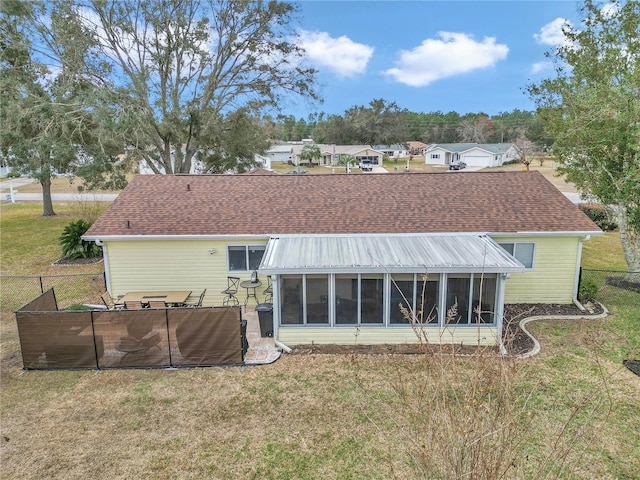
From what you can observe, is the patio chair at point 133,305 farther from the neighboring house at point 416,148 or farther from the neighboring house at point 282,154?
the neighboring house at point 416,148

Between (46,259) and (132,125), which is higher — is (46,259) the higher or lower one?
the lower one

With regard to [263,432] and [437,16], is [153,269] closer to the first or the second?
[263,432]

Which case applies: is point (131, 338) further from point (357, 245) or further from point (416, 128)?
A: point (416, 128)

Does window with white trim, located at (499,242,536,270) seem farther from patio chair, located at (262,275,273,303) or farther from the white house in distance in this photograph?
the white house in distance

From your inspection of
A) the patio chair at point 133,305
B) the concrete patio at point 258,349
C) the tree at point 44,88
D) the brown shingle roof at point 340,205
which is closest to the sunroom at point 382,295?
the concrete patio at point 258,349

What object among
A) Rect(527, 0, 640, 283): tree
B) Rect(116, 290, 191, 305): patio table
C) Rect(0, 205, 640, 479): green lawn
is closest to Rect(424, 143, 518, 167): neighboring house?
Rect(527, 0, 640, 283): tree

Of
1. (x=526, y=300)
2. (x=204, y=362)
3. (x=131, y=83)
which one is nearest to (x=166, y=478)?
(x=204, y=362)
